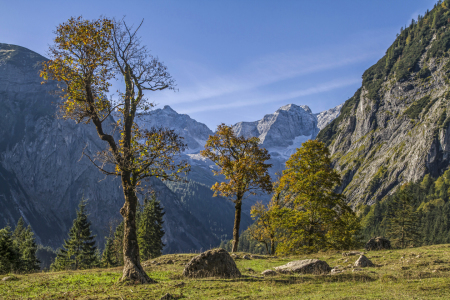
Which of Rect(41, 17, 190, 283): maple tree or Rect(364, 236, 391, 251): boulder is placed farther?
Rect(364, 236, 391, 251): boulder

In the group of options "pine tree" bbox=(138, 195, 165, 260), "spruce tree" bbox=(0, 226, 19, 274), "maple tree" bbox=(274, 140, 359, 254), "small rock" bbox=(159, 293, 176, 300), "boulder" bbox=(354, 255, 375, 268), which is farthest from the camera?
"pine tree" bbox=(138, 195, 165, 260)

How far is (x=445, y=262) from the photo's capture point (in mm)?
17672

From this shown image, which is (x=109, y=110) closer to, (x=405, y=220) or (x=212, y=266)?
(x=212, y=266)

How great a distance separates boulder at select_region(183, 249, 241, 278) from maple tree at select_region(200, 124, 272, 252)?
497 inches

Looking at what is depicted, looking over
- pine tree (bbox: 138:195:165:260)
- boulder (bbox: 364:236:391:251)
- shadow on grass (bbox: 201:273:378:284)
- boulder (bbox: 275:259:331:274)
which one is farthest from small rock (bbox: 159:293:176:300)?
pine tree (bbox: 138:195:165:260)

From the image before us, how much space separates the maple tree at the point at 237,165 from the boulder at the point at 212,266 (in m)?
12.6

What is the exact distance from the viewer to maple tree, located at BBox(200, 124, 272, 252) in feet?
99.7

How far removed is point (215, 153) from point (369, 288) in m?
22.0

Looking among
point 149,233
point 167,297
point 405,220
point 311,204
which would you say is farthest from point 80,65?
point 405,220

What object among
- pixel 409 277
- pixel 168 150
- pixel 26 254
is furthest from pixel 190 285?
pixel 26 254

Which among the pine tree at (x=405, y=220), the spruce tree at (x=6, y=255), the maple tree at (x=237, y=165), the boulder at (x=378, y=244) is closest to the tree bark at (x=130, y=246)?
the maple tree at (x=237, y=165)

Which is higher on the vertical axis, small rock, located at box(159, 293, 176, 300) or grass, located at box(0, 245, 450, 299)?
small rock, located at box(159, 293, 176, 300)

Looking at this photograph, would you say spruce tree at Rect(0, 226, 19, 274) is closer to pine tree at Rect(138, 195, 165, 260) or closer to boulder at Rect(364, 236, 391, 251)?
pine tree at Rect(138, 195, 165, 260)

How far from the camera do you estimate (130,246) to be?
16.2 metres
